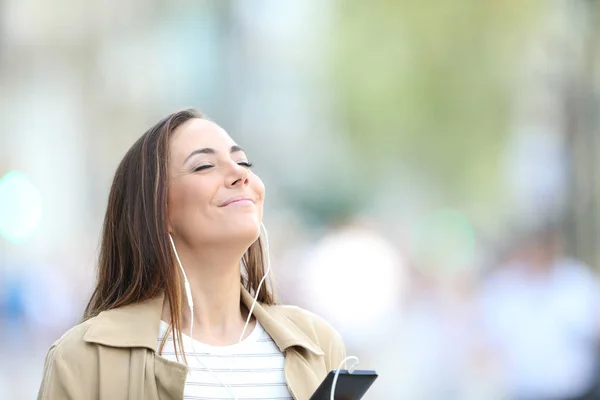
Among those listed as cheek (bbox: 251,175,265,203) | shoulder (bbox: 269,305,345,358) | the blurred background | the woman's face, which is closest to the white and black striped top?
shoulder (bbox: 269,305,345,358)

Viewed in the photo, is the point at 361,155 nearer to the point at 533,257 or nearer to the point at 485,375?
the point at 533,257

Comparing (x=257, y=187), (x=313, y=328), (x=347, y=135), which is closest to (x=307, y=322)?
(x=313, y=328)

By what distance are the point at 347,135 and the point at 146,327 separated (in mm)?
6392

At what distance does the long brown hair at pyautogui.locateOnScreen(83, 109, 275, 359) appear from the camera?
2229 mm

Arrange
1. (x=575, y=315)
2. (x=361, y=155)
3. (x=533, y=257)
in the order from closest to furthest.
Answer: (x=575, y=315) → (x=533, y=257) → (x=361, y=155)

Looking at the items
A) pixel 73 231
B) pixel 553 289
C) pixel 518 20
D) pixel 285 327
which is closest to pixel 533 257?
pixel 553 289

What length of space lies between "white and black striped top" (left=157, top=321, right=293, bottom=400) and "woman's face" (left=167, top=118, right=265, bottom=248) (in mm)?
252

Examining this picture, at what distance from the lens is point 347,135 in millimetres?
8391

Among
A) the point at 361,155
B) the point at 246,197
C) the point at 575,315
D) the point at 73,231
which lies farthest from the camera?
the point at 361,155

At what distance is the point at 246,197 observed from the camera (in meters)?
2.22

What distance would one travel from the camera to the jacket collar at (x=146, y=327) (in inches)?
80.9

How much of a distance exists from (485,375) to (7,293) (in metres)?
3.60

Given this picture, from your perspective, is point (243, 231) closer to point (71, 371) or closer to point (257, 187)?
point (257, 187)

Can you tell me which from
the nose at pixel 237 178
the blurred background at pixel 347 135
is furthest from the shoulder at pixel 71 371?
the blurred background at pixel 347 135
